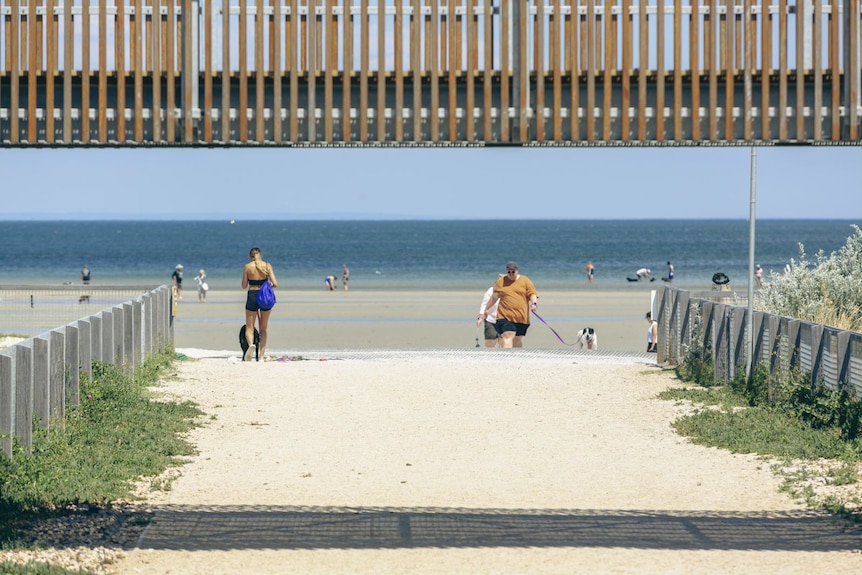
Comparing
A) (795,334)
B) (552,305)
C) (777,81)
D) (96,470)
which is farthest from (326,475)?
(552,305)

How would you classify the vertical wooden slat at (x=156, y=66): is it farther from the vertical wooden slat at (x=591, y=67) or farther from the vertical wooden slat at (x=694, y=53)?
the vertical wooden slat at (x=694, y=53)

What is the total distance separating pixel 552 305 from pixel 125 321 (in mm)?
32580

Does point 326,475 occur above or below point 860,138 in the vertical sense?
below

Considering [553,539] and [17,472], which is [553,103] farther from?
[17,472]

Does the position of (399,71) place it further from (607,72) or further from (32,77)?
(32,77)

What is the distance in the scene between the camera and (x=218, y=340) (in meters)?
31.2

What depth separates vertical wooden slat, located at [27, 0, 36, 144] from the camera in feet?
26.7

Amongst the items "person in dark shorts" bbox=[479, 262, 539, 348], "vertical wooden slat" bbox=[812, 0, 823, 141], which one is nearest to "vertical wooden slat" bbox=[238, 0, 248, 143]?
"vertical wooden slat" bbox=[812, 0, 823, 141]

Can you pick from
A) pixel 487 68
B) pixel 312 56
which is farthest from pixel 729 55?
pixel 312 56

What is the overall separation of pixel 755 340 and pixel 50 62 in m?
8.77

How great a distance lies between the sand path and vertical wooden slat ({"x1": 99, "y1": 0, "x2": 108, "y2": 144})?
2.40 m

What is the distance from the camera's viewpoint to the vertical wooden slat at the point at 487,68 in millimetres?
8086

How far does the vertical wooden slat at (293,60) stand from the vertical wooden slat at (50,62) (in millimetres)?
1385

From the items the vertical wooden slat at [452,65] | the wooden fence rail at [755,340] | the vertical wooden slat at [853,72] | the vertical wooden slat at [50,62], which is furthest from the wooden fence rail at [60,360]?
the wooden fence rail at [755,340]
